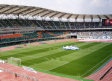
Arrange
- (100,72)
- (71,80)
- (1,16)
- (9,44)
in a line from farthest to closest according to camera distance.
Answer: (1,16), (9,44), (100,72), (71,80)

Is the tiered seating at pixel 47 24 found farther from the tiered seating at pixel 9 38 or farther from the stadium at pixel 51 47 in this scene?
the tiered seating at pixel 9 38

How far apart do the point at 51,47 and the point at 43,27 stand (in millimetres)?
34840

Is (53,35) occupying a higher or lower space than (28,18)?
lower

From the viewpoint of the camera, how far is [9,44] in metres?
56.6

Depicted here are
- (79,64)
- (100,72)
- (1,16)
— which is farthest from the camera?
(1,16)

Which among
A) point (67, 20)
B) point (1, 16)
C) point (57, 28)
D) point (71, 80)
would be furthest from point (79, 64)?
point (67, 20)

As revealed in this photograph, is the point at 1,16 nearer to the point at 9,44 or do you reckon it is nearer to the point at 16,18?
the point at 16,18

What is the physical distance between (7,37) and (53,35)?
97.4ft

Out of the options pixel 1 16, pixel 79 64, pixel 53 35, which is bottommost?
pixel 53 35

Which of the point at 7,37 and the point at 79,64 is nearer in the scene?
the point at 79,64

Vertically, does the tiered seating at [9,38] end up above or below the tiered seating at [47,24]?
below

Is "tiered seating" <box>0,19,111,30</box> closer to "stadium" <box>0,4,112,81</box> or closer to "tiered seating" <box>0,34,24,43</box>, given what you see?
"stadium" <box>0,4,112,81</box>

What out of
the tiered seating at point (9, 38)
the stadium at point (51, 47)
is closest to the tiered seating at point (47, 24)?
the stadium at point (51, 47)

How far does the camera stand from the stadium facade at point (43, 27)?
60.7 meters
